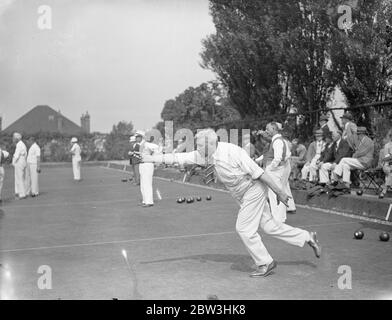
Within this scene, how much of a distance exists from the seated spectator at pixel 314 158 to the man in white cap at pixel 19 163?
8680mm

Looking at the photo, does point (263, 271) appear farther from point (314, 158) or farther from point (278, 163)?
point (314, 158)

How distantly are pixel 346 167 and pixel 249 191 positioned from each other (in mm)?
7488

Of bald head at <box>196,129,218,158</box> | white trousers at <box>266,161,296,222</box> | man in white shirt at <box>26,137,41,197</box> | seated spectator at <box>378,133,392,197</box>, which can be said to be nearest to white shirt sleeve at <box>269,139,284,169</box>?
white trousers at <box>266,161,296,222</box>

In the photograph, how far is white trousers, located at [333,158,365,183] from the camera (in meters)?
13.8

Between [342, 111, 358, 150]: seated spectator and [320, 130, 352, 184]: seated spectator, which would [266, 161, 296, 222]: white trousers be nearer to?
[320, 130, 352, 184]: seated spectator

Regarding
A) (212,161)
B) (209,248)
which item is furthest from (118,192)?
(212,161)

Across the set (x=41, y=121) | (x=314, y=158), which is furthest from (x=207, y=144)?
(x=41, y=121)

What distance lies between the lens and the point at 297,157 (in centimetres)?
1794

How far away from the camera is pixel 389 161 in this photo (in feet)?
42.9

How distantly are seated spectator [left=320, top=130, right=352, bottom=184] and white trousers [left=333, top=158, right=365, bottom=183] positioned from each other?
0.38 m

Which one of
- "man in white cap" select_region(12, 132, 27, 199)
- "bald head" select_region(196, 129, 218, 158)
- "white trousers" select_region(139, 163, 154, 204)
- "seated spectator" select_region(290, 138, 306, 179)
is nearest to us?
"bald head" select_region(196, 129, 218, 158)

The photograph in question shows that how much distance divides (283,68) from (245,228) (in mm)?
14617

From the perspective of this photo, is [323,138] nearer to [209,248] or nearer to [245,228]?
[209,248]

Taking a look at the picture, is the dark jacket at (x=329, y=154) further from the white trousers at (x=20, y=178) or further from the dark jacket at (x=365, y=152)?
the white trousers at (x=20, y=178)
